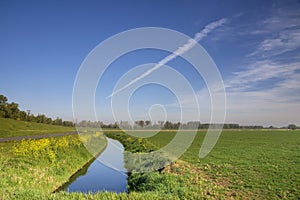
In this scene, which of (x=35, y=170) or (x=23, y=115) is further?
(x=23, y=115)

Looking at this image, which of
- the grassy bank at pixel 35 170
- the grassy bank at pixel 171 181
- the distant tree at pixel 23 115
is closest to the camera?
the grassy bank at pixel 171 181

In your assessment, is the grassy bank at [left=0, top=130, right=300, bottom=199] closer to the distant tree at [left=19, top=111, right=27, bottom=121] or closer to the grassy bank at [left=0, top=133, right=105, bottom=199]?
the grassy bank at [left=0, top=133, right=105, bottom=199]

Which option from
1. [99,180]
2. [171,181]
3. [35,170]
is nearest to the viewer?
[171,181]

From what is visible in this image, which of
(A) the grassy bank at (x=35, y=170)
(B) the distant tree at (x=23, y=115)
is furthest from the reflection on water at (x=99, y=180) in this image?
(B) the distant tree at (x=23, y=115)

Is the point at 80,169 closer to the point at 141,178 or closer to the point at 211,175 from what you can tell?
the point at 141,178

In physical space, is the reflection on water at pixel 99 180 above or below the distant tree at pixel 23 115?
below

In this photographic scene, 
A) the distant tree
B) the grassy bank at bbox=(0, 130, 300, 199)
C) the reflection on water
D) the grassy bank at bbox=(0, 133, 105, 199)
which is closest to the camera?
the grassy bank at bbox=(0, 130, 300, 199)

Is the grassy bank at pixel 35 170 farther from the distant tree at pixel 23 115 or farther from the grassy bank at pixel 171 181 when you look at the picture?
the distant tree at pixel 23 115

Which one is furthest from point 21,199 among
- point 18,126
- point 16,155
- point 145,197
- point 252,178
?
point 18,126

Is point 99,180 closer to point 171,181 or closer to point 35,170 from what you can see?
point 35,170

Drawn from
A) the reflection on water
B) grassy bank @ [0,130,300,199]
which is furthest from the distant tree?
grassy bank @ [0,130,300,199]

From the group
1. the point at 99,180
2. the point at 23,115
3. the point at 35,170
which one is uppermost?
the point at 23,115

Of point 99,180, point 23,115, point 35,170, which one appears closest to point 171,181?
point 35,170

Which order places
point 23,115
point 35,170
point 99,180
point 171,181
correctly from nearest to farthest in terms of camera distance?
point 171,181 → point 35,170 → point 99,180 → point 23,115
